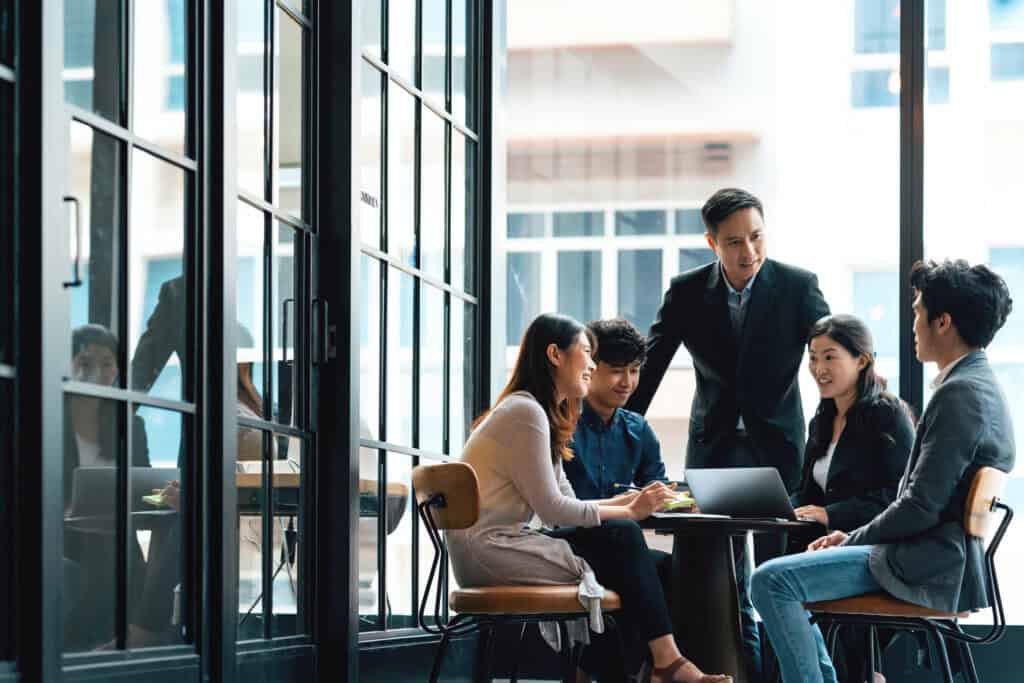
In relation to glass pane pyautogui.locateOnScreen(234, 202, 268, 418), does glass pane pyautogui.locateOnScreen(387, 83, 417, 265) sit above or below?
above

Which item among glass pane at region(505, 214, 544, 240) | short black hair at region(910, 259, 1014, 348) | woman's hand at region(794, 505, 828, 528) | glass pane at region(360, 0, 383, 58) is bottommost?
woman's hand at region(794, 505, 828, 528)

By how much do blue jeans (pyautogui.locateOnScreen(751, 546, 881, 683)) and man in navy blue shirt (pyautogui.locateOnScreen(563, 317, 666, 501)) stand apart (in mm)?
860

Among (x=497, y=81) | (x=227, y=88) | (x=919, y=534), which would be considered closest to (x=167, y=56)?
(x=227, y=88)

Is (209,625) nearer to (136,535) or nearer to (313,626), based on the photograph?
(136,535)

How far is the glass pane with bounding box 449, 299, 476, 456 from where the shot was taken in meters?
4.95

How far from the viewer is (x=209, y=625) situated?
326 centimetres

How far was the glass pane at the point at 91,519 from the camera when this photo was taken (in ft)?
8.93

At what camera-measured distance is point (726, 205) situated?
459cm

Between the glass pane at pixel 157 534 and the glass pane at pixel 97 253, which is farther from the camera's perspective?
the glass pane at pixel 157 534

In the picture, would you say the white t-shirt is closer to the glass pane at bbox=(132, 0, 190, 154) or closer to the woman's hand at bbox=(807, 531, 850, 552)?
the woman's hand at bbox=(807, 531, 850, 552)

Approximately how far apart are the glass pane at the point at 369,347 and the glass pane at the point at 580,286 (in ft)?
27.8

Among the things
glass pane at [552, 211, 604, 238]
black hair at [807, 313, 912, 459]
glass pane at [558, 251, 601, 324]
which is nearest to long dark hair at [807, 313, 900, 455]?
black hair at [807, 313, 912, 459]
